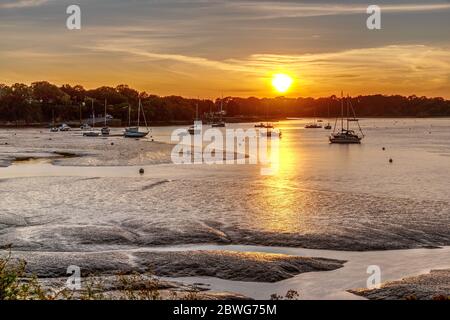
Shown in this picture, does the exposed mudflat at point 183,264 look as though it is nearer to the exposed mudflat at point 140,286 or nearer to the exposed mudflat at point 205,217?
the exposed mudflat at point 140,286

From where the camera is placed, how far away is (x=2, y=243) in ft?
92.9

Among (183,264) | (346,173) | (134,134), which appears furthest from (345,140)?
(183,264)

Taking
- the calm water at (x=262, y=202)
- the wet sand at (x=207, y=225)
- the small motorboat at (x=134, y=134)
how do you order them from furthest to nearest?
the small motorboat at (x=134, y=134), the calm water at (x=262, y=202), the wet sand at (x=207, y=225)

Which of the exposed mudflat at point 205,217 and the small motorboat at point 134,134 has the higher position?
the small motorboat at point 134,134

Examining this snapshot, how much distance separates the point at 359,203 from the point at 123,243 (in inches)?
765

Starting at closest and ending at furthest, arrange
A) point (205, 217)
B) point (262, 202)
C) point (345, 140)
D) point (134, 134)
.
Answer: point (205, 217) < point (262, 202) < point (345, 140) < point (134, 134)

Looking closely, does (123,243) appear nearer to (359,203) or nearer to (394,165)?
(359,203)

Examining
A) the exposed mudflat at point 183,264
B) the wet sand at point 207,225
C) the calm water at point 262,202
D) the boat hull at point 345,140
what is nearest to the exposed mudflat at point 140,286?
the wet sand at point 207,225

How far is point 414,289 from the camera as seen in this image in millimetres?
21250

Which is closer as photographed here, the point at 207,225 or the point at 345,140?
the point at 207,225

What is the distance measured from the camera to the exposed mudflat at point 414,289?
20.7 metres

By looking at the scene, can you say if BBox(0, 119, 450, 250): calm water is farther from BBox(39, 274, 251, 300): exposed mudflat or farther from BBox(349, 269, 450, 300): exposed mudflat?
BBox(39, 274, 251, 300): exposed mudflat

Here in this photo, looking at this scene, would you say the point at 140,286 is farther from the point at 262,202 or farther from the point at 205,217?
the point at 262,202
